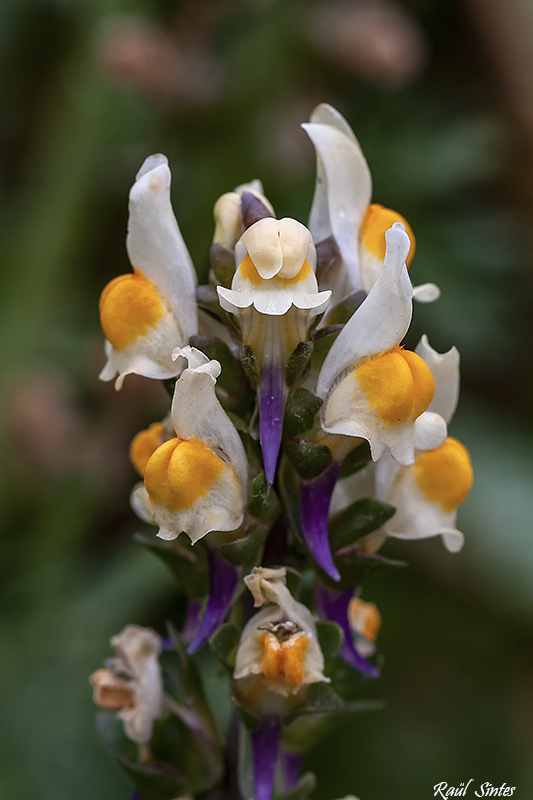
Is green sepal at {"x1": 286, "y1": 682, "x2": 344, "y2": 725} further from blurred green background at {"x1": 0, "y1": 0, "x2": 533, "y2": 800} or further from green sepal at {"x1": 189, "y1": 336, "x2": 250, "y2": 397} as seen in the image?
blurred green background at {"x1": 0, "y1": 0, "x2": 533, "y2": 800}

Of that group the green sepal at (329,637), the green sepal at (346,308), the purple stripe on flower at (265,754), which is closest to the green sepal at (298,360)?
the green sepal at (346,308)

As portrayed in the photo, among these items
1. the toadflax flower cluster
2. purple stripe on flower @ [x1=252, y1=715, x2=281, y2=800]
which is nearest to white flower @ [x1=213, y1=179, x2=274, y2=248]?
the toadflax flower cluster

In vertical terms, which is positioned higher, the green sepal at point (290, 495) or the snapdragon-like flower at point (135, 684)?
the green sepal at point (290, 495)

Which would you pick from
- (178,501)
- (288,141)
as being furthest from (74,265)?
(178,501)

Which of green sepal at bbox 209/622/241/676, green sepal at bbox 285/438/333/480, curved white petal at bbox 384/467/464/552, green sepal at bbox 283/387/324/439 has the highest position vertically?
green sepal at bbox 283/387/324/439

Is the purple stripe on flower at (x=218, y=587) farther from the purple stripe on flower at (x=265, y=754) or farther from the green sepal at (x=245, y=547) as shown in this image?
the purple stripe on flower at (x=265, y=754)
